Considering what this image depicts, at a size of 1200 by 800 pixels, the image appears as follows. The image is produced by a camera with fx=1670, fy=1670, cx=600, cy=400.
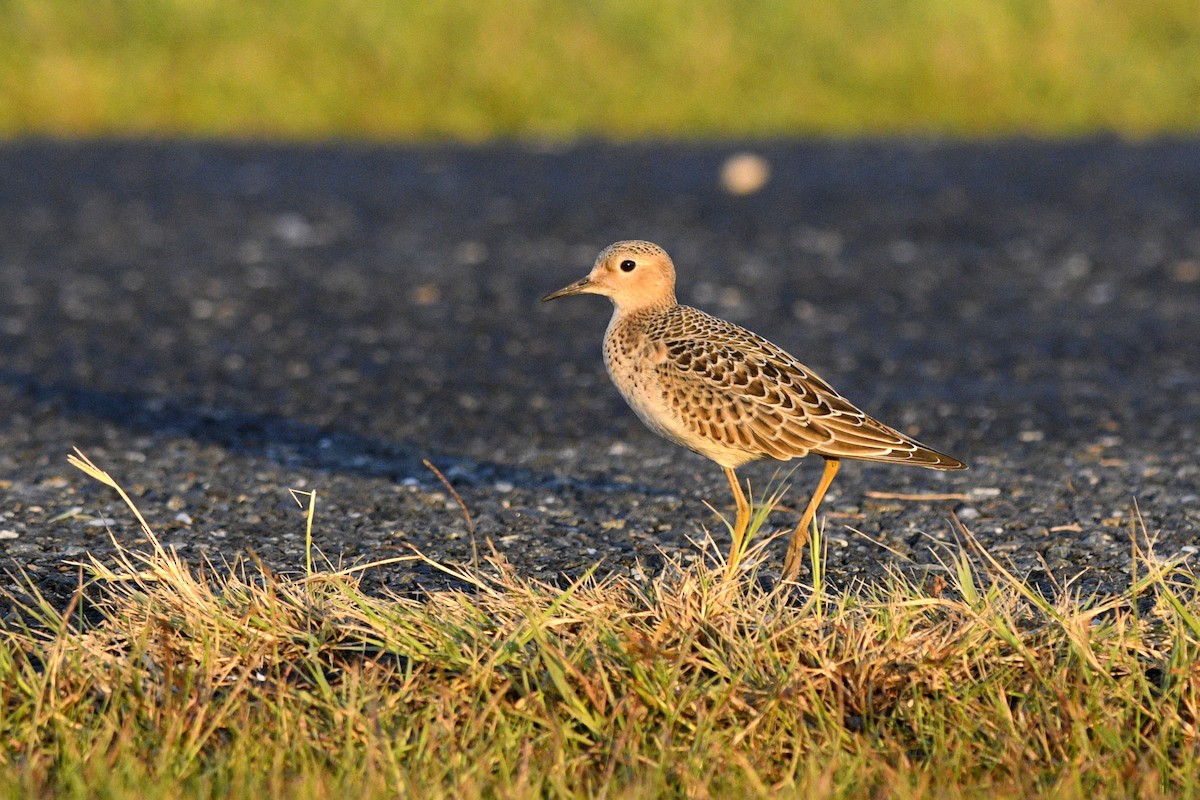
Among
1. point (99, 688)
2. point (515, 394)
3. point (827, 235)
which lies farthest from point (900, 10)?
point (99, 688)

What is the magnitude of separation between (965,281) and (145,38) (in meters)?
11.7

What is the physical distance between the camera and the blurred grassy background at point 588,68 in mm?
18031

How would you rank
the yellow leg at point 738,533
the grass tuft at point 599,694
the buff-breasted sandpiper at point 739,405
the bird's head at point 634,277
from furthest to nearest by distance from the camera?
the bird's head at point 634,277, the buff-breasted sandpiper at point 739,405, the yellow leg at point 738,533, the grass tuft at point 599,694

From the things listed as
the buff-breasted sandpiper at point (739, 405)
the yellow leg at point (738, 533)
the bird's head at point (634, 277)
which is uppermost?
the bird's head at point (634, 277)

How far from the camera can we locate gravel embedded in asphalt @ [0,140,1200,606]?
20.5ft

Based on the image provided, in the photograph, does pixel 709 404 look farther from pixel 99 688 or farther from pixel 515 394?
pixel 515 394

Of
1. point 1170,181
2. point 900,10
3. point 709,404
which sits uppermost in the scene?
point 900,10

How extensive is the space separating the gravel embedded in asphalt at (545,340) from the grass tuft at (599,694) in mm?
882

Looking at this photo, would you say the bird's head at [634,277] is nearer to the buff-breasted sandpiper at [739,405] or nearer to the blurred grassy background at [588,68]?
the buff-breasted sandpiper at [739,405]

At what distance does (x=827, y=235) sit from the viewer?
12609 mm

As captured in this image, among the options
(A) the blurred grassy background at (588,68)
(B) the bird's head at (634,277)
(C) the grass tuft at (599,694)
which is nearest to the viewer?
(C) the grass tuft at (599,694)

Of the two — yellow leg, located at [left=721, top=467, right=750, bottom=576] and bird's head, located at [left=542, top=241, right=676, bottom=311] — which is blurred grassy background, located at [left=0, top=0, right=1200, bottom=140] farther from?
yellow leg, located at [left=721, top=467, right=750, bottom=576]

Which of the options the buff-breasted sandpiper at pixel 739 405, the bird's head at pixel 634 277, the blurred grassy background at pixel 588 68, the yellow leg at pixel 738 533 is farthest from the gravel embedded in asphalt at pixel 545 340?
the blurred grassy background at pixel 588 68

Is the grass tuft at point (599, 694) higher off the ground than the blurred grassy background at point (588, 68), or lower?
lower
